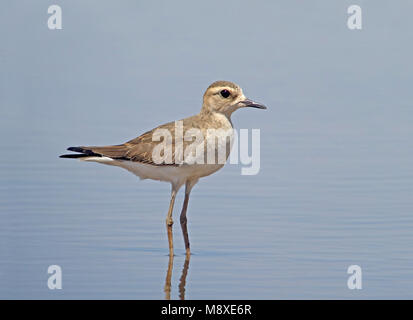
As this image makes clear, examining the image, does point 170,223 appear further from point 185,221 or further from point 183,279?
point 183,279

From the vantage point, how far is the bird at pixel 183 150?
1526cm

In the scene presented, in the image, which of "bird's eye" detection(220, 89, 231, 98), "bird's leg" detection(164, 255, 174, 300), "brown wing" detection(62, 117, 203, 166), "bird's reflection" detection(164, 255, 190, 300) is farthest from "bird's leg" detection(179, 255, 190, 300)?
"bird's eye" detection(220, 89, 231, 98)

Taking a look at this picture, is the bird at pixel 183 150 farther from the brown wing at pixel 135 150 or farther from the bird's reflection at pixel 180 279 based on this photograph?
the bird's reflection at pixel 180 279

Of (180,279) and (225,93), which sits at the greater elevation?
(225,93)

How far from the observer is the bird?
15258 mm

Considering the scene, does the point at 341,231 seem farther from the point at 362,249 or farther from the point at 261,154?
the point at 261,154

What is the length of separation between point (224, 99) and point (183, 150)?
1011 millimetres

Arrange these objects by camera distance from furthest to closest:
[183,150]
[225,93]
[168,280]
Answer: [225,93] → [183,150] → [168,280]

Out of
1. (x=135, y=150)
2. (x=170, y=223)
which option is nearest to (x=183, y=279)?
(x=170, y=223)

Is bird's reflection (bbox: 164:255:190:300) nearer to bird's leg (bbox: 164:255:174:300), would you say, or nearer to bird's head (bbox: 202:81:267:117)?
bird's leg (bbox: 164:255:174:300)

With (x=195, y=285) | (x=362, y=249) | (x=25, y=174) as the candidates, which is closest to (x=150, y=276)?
(x=195, y=285)

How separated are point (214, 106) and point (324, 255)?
2463 mm

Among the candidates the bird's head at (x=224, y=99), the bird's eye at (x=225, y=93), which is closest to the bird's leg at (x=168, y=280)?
the bird's head at (x=224, y=99)

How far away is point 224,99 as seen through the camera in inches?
623
